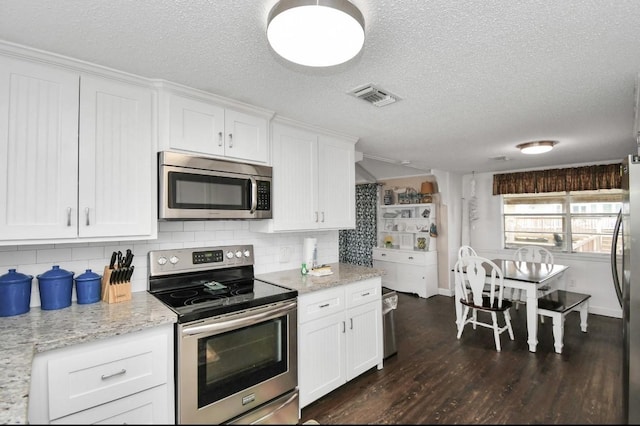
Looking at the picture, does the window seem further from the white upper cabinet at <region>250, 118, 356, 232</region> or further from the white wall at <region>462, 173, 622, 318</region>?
the white upper cabinet at <region>250, 118, 356, 232</region>

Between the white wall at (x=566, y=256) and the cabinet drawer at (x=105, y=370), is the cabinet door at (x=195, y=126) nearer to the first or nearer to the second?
Result: the cabinet drawer at (x=105, y=370)

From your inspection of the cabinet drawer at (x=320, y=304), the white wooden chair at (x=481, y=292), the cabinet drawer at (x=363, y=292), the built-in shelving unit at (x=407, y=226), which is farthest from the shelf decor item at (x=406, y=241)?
the cabinet drawer at (x=320, y=304)

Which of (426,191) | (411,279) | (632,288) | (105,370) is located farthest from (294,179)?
(411,279)

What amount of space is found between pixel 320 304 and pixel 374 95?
150cm

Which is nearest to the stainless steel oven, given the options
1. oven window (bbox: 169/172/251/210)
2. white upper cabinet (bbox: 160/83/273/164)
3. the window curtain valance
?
oven window (bbox: 169/172/251/210)

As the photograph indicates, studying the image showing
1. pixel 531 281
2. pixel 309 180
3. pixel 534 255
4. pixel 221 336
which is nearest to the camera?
pixel 221 336

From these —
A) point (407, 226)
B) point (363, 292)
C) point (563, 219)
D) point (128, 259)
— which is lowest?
point (363, 292)

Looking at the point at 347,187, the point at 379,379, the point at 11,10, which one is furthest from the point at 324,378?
the point at 11,10

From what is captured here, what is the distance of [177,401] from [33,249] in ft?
3.89

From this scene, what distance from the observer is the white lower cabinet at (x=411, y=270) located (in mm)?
5625

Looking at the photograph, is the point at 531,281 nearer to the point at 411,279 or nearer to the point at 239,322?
the point at 411,279

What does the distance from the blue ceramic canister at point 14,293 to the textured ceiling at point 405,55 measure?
116 cm

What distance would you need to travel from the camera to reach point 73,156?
179 cm

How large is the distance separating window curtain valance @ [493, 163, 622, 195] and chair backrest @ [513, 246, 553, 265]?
0.94 m
